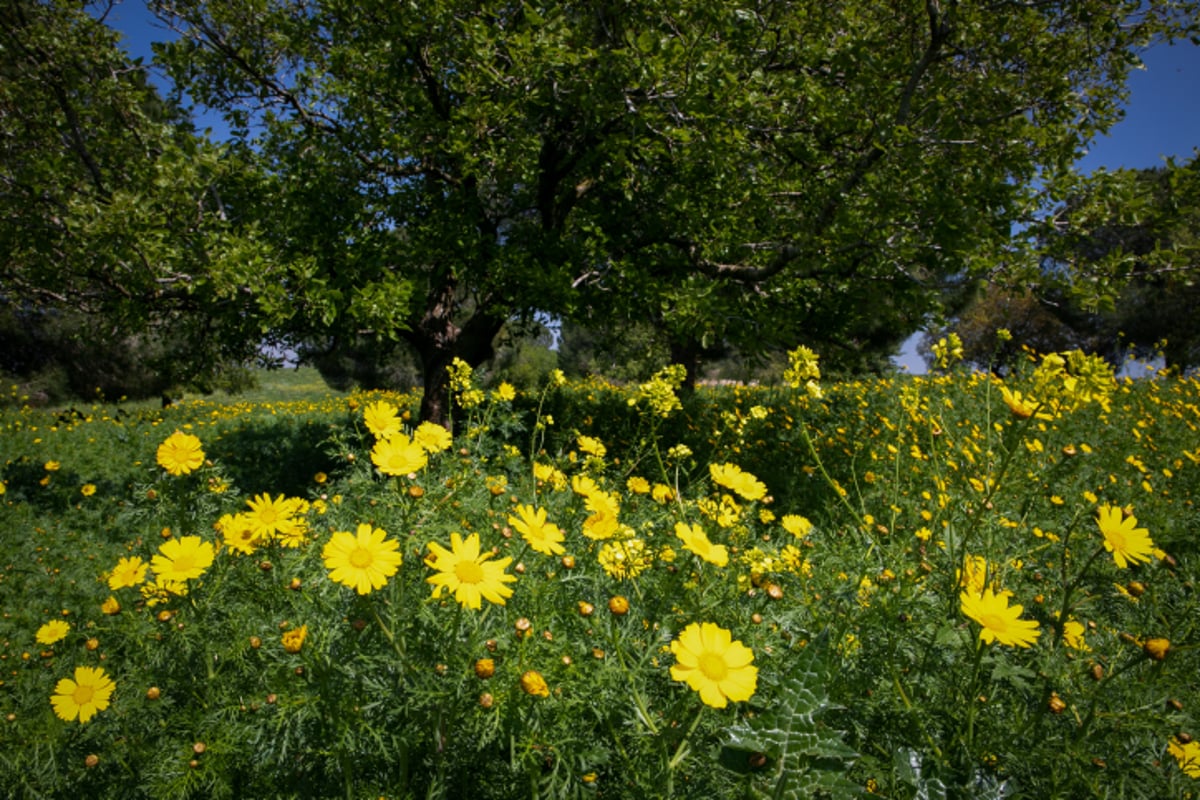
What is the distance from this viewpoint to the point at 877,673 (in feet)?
4.73

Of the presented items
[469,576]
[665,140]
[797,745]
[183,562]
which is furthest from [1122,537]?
[665,140]

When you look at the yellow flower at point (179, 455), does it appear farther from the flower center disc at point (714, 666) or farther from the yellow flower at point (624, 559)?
the flower center disc at point (714, 666)

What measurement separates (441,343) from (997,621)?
5881mm

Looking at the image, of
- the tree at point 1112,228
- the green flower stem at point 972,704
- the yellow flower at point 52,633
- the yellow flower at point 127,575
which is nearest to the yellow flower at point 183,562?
the yellow flower at point 127,575

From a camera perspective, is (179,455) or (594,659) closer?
(594,659)

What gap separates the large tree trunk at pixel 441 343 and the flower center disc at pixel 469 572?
514cm

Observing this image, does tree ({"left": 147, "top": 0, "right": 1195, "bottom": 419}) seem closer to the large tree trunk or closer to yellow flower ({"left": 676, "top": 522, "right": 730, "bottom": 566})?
the large tree trunk

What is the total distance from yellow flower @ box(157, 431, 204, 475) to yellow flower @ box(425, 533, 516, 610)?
1.06m

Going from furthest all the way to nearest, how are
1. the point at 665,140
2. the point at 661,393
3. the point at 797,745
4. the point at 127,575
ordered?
the point at 665,140 → the point at 661,393 → the point at 127,575 → the point at 797,745

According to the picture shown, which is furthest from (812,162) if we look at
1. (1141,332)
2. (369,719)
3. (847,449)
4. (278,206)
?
(1141,332)

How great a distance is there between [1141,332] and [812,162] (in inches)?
911

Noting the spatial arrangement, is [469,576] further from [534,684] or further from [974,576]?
[974,576]

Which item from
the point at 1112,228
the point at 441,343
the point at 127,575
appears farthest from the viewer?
the point at 441,343

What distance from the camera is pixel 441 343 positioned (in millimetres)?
6324
